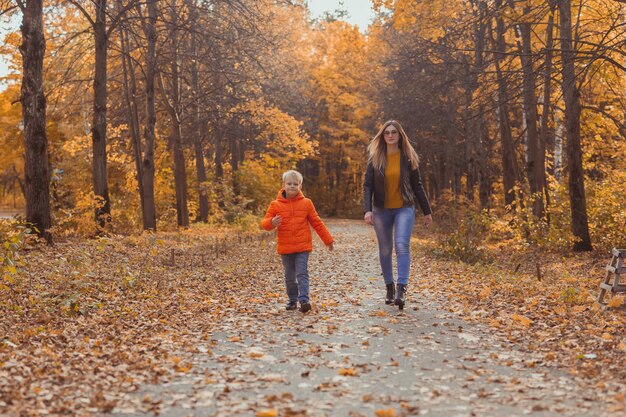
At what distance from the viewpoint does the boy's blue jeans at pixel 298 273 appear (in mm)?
7949

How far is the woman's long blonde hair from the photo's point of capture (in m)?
7.90

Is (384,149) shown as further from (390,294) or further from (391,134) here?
(390,294)

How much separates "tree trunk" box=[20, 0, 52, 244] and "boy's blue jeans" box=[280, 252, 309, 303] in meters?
6.73

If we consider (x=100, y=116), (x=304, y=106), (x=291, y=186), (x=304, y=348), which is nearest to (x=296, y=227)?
(x=291, y=186)

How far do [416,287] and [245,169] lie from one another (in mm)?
20619

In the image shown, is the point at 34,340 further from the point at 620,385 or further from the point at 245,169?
the point at 245,169

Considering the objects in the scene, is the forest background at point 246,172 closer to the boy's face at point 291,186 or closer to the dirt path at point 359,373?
the dirt path at point 359,373

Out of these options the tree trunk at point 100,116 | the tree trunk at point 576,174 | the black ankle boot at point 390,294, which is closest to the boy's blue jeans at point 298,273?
the black ankle boot at point 390,294

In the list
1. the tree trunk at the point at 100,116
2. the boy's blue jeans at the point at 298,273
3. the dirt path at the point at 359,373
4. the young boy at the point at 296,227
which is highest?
the tree trunk at the point at 100,116

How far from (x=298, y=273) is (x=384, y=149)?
1856mm

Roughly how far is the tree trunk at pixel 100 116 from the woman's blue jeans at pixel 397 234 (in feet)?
33.9

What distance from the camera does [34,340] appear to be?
6.35 m

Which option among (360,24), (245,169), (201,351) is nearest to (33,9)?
(201,351)

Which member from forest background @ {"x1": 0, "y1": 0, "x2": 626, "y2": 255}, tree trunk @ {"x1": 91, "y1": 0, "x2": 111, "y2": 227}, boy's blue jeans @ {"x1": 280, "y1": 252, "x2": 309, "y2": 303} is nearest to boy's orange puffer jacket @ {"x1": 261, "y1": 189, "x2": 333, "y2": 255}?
boy's blue jeans @ {"x1": 280, "y1": 252, "x2": 309, "y2": 303}
